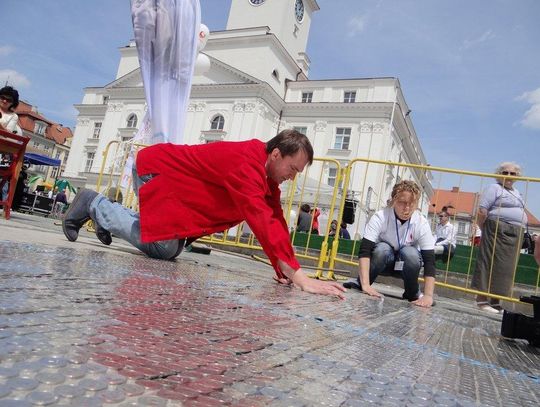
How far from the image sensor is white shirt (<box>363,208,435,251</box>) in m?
3.82

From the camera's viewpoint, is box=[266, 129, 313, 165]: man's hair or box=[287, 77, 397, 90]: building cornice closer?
box=[266, 129, 313, 165]: man's hair

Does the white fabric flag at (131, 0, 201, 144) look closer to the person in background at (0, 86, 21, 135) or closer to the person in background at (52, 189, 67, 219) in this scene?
the person in background at (0, 86, 21, 135)

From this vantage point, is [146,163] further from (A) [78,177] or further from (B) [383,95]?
(A) [78,177]

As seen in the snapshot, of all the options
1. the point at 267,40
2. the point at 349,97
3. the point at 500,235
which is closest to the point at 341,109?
the point at 349,97

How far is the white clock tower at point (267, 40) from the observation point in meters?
33.9

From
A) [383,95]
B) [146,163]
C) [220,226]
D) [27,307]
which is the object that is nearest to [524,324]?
[220,226]

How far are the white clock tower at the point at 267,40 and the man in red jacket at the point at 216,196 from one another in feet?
105

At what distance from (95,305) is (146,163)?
1.85m

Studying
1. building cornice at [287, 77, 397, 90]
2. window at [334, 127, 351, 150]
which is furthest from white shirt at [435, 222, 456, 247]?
building cornice at [287, 77, 397, 90]

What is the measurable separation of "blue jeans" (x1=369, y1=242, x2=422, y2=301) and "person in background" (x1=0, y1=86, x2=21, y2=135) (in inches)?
182

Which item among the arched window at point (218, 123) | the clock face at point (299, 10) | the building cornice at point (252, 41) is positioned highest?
the clock face at point (299, 10)

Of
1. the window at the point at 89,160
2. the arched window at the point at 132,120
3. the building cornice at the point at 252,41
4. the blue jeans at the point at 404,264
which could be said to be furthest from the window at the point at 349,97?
the blue jeans at the point at 404,264

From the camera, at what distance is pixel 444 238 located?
7047mm

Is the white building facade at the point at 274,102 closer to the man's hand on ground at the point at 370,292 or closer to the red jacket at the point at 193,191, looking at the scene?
the man's hand on ground at the point at 370,292
